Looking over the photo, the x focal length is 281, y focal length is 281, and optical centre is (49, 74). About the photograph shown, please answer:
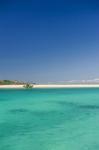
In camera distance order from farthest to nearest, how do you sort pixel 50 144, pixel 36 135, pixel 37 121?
pixel 37 121, pixel 36 135, pixel 50 144

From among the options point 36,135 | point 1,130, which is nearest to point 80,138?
point 36,135

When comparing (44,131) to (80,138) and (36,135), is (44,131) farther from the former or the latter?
(80,138)

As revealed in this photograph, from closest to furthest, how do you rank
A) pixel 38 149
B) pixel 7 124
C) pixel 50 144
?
1. pixel 38 149
2. pixel 50 144
3. pixel 7 124

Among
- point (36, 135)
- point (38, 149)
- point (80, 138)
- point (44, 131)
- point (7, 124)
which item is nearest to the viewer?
point (38, 149)

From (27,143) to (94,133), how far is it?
1.90 metres

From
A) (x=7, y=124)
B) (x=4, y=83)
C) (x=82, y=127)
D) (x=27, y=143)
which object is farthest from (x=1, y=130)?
(x=4, y=83)

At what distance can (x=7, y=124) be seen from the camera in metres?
8.95

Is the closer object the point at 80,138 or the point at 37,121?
the point at 80,138

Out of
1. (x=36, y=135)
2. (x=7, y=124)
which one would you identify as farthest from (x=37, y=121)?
(x=36, y=135)

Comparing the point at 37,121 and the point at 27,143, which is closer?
the point at 27,143

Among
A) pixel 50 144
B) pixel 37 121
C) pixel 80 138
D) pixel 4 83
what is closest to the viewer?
pixel 50 144

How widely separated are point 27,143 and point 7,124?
9.03 ft

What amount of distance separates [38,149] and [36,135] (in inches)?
54.1

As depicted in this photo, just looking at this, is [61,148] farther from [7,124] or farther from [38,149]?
[7,124]
